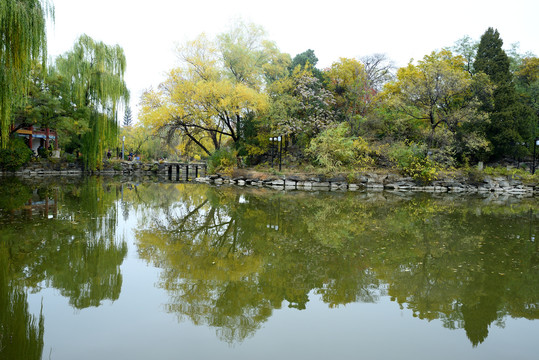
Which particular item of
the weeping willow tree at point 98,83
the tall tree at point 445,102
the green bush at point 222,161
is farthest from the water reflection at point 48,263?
the tall tree at point 445,102

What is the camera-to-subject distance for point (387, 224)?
880cm

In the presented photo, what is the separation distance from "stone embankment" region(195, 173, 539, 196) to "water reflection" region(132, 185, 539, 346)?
11191mm

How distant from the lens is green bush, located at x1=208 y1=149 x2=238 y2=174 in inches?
939

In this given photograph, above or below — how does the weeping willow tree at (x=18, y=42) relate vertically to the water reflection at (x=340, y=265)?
above

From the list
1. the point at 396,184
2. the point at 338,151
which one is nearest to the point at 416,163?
the point at 396,184

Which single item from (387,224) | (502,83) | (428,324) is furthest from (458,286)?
(502,83)

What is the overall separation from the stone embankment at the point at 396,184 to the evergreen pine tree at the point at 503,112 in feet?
9.53

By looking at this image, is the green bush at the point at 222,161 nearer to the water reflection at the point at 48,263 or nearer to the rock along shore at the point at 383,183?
the rock along shore at the point at 383,183

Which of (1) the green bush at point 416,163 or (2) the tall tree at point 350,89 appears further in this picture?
(2) the tall tree at point 350,89

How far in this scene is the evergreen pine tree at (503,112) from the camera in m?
22.5

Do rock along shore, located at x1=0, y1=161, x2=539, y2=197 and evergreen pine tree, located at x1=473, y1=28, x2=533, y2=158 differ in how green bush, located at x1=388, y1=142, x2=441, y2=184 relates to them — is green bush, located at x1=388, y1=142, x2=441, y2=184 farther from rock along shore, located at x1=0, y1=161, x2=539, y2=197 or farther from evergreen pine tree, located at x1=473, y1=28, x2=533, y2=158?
evergreen pine tree, located at x1=473, y1=28, x2=533, y2=158

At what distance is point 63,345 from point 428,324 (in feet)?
11.5

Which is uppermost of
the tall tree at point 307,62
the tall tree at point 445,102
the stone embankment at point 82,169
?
the tall tree at point 307,62

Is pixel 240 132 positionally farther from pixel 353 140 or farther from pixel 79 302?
pixel 79 302
